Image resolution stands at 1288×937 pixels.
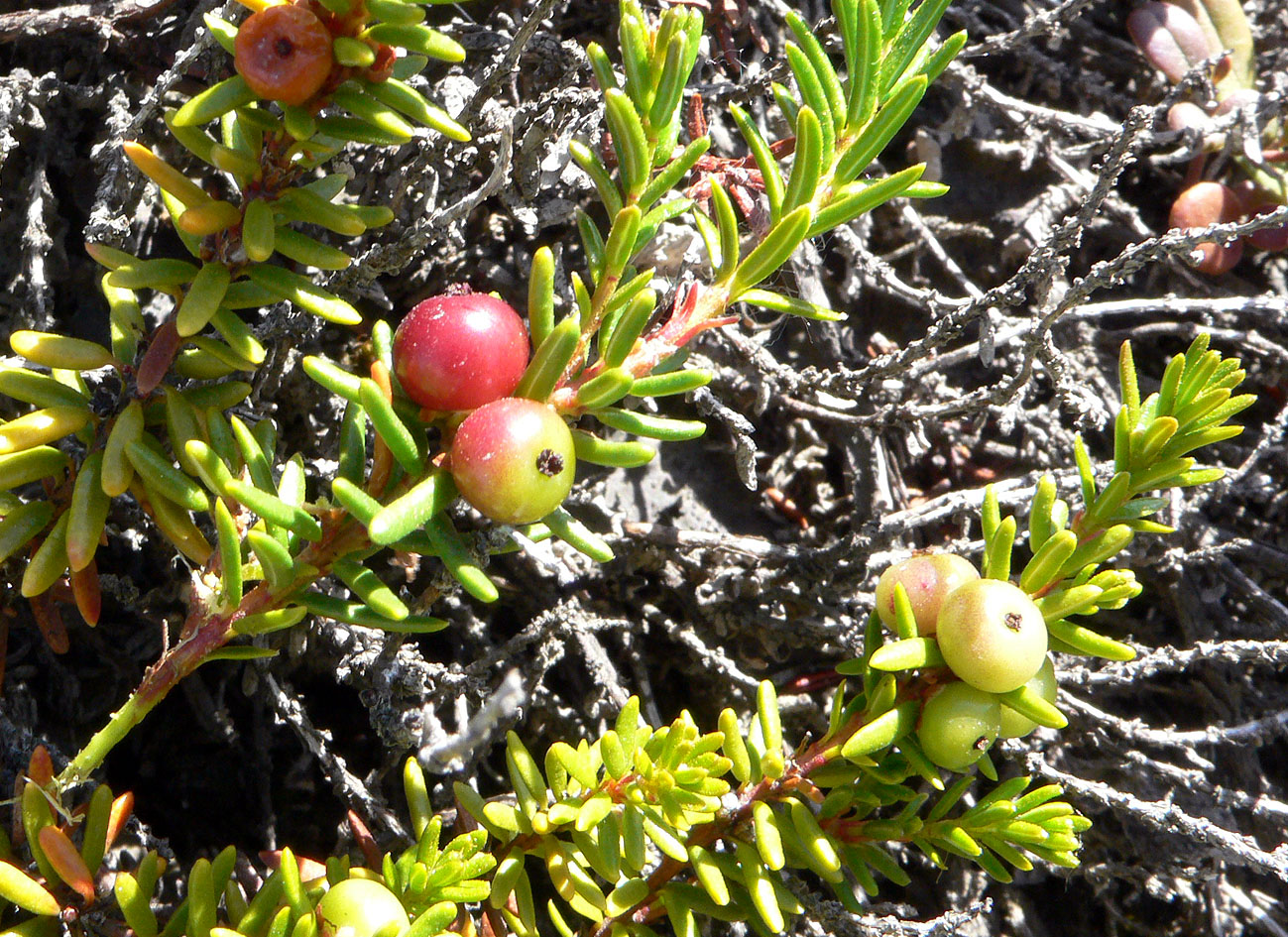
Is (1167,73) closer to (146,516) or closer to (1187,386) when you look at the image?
(1187,386)

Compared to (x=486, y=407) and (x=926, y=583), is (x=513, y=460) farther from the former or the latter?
(x=926, y=583)

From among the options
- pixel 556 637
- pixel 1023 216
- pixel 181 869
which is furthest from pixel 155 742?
pixel 1023 216

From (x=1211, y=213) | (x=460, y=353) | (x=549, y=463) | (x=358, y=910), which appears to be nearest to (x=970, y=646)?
(x=549, y=463)

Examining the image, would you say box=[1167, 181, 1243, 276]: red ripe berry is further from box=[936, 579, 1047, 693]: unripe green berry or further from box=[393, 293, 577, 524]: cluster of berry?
box=[393, 293, 577, 524]: cluster of berry

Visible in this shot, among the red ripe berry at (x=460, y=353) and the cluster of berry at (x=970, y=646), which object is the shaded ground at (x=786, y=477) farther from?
the red ripe berry at (x=460, y=353)

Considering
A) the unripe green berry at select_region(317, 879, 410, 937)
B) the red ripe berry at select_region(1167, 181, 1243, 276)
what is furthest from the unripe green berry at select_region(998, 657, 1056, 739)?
the red ripe berry at select_region(1167, 181, 1243, 276)
